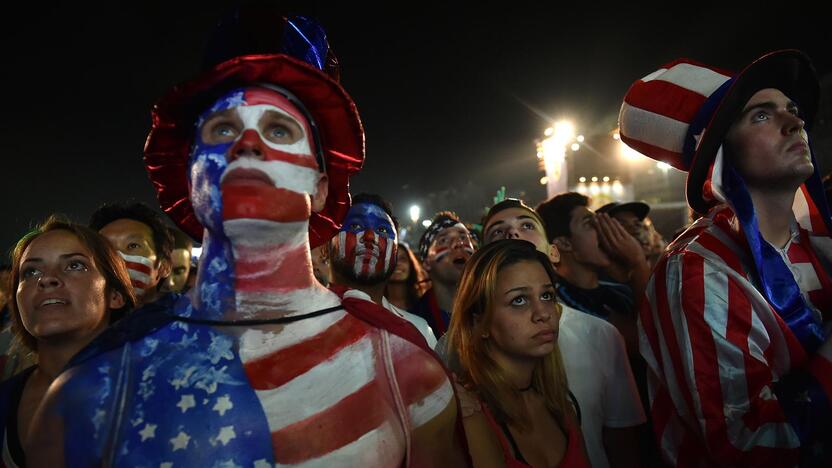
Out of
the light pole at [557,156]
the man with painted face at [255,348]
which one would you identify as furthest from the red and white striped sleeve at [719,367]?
the light pole at [557,156]

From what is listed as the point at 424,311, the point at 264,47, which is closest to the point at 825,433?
the point at 264,47

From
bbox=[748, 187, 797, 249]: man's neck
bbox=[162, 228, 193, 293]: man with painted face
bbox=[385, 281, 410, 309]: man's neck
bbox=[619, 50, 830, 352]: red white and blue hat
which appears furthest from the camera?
bbox=[162, 228, 193, 293]: man with painted face

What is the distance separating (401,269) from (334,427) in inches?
161

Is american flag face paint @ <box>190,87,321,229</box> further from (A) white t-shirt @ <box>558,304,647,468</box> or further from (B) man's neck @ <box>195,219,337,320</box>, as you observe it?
(A) white t-shirt @ <box>558,304,647,468</box>

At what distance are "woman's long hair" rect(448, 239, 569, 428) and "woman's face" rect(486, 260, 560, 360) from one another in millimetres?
48

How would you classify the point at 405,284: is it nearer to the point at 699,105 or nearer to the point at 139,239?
the point at 139,239

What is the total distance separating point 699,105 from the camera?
2654 millimetres

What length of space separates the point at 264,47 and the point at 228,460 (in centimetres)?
140

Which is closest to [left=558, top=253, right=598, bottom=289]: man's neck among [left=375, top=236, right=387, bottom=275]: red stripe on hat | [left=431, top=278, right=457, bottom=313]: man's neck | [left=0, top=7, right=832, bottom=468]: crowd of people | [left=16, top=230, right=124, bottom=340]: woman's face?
[left=0, top=7, right=832, bottom=468]: crowd of people

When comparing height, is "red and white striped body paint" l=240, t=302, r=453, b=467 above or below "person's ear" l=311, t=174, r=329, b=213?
below

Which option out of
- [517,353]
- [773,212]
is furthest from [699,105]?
[517,353]

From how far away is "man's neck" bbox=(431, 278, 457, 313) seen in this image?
486cm

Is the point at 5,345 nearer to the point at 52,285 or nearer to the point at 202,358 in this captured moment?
the point at 52,285

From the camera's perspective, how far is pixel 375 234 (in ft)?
13.2
